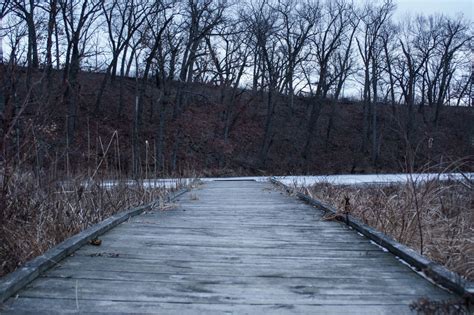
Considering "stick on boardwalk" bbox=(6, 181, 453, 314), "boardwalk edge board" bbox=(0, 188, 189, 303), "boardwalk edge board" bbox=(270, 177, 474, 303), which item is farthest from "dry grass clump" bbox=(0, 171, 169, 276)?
"boardwalk edge board" bbox=(270, 177, 474, 303)

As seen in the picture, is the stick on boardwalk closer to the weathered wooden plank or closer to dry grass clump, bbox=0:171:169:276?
the weathered wooden plank

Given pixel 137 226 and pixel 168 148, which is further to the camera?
pixel 168 148

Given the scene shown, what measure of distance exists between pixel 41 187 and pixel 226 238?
2358mm

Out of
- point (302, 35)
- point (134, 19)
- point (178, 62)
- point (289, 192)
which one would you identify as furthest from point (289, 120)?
point (289, 192)

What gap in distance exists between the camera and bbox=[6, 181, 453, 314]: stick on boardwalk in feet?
9.58

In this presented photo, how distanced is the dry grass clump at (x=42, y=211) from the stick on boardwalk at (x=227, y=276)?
1.42ft

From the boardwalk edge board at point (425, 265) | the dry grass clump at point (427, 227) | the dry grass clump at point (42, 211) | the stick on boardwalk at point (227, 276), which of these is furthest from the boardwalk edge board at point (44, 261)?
the dry grass clump at point (427, 227)

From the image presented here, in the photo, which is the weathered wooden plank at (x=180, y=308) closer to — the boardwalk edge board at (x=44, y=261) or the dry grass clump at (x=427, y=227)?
the boardwalk edge board at (x=44, y=261)

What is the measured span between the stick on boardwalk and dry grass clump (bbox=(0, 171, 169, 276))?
43 centimetres

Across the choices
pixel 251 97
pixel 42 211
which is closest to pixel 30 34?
pixel 42 211

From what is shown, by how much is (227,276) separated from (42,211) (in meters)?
2.57

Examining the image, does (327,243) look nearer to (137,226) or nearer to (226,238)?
(226,238)

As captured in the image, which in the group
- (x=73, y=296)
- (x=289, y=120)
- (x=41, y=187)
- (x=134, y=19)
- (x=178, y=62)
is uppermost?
(x=134, y=19)

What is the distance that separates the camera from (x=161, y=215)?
701cm
